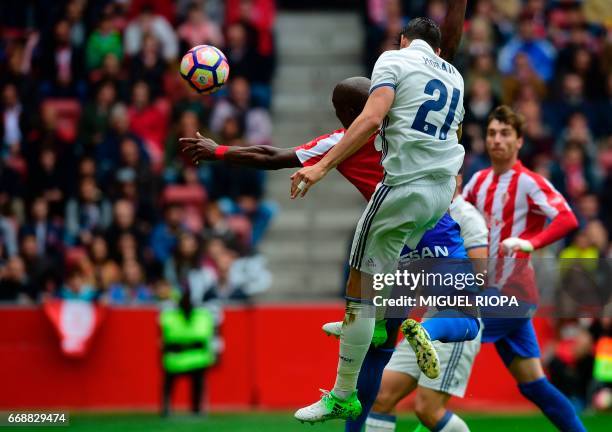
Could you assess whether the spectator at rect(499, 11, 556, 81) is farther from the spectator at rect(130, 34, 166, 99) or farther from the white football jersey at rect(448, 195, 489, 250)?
the white football jersey at rect(448, 195, 489, 250)

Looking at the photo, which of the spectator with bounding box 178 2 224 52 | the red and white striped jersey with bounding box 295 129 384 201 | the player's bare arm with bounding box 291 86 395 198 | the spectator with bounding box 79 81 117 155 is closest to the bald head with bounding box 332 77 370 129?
the red and white striped jersey with bounding box 295 129 384 201

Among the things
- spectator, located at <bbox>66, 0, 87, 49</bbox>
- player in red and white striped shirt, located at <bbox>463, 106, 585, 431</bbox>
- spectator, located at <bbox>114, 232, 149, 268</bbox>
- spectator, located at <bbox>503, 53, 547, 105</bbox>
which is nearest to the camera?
player in red and white striped shirt, located at <bbox>463, 106, 585, 431</bbox>

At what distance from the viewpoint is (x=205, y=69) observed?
8336 millimetres

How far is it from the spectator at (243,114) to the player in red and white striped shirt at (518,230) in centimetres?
776

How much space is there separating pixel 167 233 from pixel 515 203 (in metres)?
7.26

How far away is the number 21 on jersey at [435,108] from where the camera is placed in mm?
7664

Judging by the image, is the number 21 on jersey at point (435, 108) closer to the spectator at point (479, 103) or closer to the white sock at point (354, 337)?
the white sock at point (354, 337)

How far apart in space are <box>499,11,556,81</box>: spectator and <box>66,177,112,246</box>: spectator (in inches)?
228

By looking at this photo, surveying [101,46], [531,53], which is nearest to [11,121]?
[101,46]

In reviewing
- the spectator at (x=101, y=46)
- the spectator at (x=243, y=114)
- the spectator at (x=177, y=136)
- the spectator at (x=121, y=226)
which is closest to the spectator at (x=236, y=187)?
the spectator at (x=243, y=114)

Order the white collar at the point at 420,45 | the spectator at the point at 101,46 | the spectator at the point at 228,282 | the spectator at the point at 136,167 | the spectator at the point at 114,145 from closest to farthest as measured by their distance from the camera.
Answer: the white collar at the point at 420,45, the spectator at the point at 228,282, the spectator at the point at 136,167, the spectator at the point at 114,145, the spectator at the point at 101,46

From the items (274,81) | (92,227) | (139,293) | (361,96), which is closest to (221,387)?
(139,293)

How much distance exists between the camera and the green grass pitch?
1186 cm

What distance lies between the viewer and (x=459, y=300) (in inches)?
322
